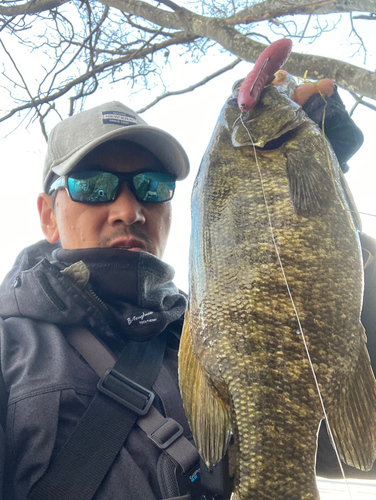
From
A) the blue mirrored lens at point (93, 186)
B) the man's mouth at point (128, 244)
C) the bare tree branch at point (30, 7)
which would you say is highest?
the bare tree branch at point (30, 7)

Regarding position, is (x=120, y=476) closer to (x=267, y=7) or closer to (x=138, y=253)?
(x=138, y=253)

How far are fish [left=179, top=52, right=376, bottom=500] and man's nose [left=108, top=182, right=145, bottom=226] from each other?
2.67 ft

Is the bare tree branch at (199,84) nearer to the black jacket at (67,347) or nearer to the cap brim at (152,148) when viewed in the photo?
the cap brim at (152,148)

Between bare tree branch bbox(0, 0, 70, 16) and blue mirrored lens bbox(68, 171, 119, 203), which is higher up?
bare tree branch bbox(0, 0, 70, 16)

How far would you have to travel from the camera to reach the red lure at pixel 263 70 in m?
1.39

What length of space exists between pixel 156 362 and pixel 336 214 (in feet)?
3.42

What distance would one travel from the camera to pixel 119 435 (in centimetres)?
146

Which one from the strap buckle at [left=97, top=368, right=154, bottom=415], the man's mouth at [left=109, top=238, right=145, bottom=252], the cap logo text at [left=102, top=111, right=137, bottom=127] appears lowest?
the strap buckle at [left=97, top=368, right=154, bottom=415]

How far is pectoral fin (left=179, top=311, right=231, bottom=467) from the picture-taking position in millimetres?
1080

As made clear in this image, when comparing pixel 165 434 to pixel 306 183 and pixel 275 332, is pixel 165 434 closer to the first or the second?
pixel 275 332

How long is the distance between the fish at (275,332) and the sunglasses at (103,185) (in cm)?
87

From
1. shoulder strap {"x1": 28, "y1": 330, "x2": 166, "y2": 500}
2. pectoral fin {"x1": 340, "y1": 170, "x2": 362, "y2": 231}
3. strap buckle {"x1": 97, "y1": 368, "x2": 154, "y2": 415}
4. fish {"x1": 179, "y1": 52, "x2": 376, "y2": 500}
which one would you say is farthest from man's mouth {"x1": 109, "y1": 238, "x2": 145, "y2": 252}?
pectoral fin {"x1": 340, "y1": 170, "x2": 362, "y2": 231}

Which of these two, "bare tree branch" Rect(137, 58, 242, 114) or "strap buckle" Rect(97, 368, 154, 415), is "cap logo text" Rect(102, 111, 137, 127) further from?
"bare tree branch" Rect(137, 58, 242, 114)

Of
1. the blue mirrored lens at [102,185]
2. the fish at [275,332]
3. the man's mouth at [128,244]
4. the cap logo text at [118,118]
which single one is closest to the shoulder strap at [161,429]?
the fish at [275,332]
